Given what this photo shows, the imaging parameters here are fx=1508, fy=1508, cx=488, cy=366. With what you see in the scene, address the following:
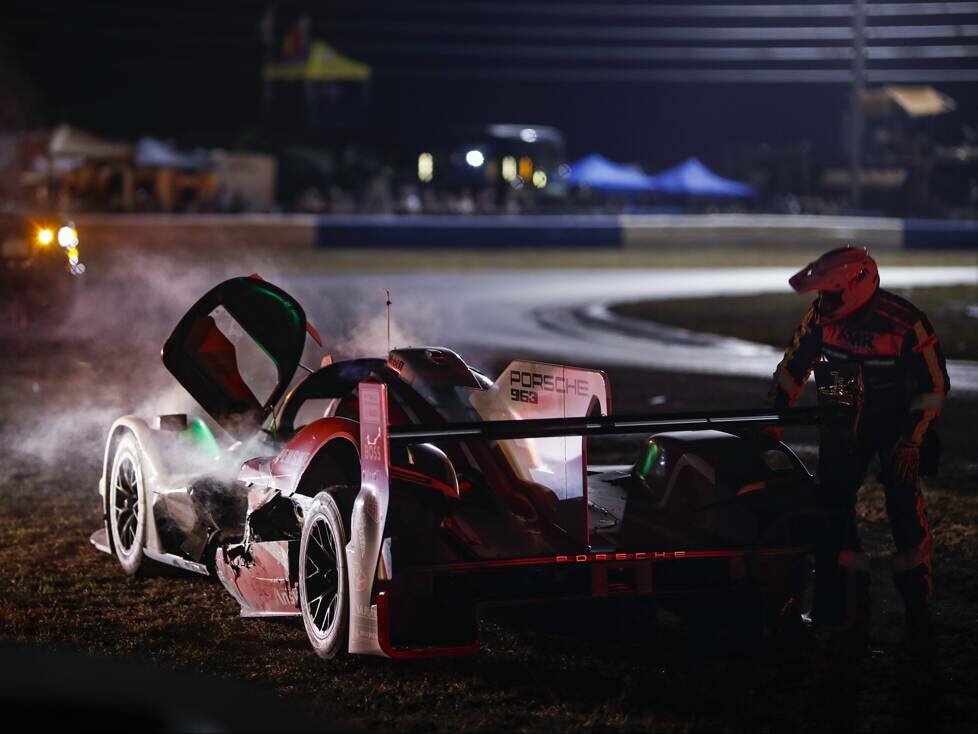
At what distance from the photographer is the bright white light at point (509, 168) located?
55.3 metres

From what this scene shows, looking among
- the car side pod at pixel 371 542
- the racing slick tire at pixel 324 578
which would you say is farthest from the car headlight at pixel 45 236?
the car side pod at pixel 371 542

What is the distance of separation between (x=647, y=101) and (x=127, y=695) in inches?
3136

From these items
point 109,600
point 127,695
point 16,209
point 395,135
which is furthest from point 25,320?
point 395,135

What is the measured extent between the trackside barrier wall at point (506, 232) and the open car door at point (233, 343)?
26.9 meters

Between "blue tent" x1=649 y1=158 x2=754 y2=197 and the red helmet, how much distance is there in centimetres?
5486

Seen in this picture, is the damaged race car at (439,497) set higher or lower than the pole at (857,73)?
lower

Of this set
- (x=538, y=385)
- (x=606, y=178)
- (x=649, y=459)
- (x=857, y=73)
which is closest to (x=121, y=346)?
(x=649, y=459)

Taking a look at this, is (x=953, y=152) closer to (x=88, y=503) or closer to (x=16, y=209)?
(x=16, y=209)

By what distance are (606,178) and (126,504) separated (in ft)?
181

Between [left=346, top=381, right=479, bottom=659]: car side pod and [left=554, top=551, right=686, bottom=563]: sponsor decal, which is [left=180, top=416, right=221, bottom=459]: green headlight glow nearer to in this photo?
[left=346, top=381, right=479, bottom=659]: car side pod

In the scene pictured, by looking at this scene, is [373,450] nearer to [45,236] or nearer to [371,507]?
[371,507]

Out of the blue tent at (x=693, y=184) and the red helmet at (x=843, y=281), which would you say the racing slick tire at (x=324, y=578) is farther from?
the blue tent at (x=693, y=184)

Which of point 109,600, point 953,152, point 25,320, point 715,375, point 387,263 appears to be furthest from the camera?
point 953,152

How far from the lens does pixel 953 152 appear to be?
56.3m
